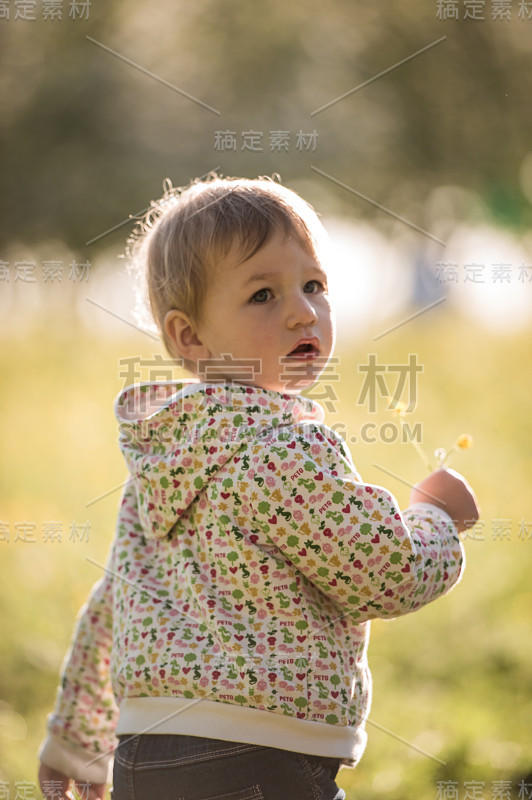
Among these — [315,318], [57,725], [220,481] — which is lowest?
[57,725]

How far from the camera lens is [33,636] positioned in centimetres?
264

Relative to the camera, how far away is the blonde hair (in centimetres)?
146

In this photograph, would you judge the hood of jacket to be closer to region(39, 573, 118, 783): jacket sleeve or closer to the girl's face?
the girl's face

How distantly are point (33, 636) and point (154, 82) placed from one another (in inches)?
311

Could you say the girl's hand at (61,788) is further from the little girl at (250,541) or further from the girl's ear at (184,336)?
the girl's ear at (184,336)

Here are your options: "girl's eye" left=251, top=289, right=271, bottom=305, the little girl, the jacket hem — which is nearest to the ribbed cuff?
the little girl

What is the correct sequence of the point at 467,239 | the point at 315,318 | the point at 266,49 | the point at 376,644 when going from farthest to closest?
the point at 266,49 < the point at 467,239 < the point at 376,644 < the point at 315,318

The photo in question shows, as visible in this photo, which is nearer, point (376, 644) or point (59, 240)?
point (376, 644)

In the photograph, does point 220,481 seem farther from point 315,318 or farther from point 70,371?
point 70,371

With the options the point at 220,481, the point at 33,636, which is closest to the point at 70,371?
the point at 33,636

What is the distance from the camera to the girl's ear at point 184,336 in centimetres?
153

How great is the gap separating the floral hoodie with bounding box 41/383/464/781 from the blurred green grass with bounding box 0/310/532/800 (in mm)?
572

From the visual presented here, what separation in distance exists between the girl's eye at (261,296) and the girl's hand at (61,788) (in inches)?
38.1

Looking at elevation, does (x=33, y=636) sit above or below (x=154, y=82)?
below
